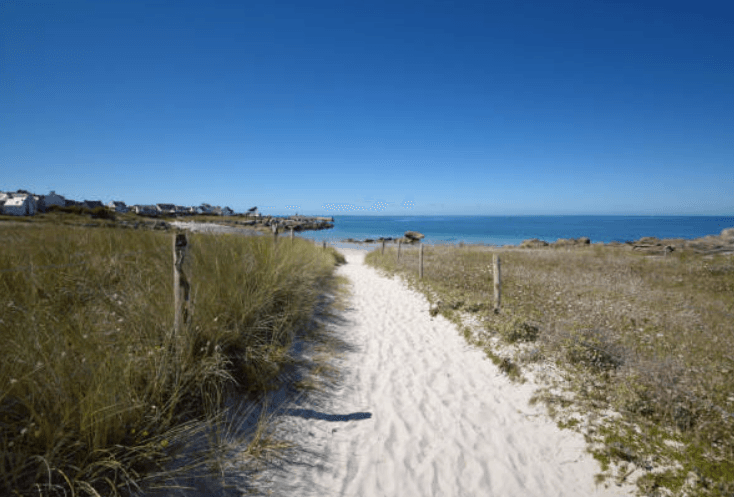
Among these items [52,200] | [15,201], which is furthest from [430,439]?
[52,200]

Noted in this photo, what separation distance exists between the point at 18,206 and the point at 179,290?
1473cm

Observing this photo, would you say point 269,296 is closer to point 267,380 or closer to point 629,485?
point 267,380

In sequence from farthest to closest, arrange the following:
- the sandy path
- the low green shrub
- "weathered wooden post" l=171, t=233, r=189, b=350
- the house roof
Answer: the house roof, the low green shrub, "weathered wooden post" l=171, t=233, r=189, b=350, the sandy path

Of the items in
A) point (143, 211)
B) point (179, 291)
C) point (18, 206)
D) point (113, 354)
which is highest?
point (143, 211)

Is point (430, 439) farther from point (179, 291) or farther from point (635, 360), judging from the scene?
point (635, 360)

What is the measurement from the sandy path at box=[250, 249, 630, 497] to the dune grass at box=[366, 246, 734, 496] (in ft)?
1.43

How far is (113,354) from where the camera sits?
121 inches

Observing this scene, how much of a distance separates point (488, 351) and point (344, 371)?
3107mm

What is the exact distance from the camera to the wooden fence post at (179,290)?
3.84 meters

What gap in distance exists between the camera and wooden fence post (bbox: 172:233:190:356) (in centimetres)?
Result: 384

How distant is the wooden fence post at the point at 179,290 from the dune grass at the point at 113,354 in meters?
0.10

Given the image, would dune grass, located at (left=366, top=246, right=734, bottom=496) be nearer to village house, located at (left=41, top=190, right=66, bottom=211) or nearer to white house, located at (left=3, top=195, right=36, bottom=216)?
white house, located at (left=3, top=195, right=36, bottom=216)

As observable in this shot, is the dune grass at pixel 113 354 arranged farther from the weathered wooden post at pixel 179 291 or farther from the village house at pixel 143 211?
→ the village house at pixel 143 211

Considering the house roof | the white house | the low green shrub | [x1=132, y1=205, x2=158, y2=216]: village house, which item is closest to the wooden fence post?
the low green shrub
